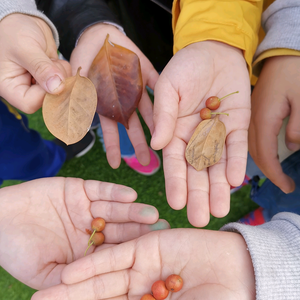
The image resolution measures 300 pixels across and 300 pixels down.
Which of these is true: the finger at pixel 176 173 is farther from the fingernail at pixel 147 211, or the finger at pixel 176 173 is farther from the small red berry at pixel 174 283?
the small red berry at pixel 174 283

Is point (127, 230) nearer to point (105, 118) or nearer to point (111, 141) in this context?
point (111, 141)

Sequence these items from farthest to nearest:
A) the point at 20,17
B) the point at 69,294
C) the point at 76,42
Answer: the point at 76,42, the point at 20,17, the point at 69,294

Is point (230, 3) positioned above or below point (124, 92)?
above

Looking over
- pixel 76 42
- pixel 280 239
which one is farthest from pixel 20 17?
pixel 280 239

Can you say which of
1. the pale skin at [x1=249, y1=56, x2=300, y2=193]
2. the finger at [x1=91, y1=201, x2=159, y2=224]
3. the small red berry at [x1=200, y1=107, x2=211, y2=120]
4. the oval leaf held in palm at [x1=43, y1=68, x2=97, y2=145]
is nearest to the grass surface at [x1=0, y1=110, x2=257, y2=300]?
the pale skin at [x1=249, y1=56, x2=300, y2=193]

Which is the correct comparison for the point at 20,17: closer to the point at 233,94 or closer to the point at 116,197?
the point at 116,197

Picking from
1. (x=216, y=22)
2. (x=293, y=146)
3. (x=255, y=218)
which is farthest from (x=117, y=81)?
(x=255, y=218)
